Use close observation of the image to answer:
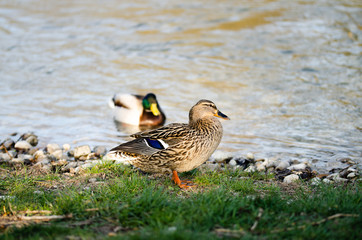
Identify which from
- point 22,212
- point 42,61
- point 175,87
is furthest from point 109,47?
point 22,212

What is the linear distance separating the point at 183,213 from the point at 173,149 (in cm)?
157

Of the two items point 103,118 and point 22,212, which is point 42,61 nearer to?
point 103,118

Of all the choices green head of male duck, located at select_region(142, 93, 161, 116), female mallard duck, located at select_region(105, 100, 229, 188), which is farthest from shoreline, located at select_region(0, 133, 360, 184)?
green head of male duck, located at select_region(142, 93, 161, 116)

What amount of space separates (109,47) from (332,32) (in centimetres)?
676

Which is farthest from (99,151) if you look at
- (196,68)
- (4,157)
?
(196,68)

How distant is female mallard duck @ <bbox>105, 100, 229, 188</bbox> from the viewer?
5.60 metres

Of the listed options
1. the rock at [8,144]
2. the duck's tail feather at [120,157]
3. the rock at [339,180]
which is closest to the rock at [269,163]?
the rock at [339,180]

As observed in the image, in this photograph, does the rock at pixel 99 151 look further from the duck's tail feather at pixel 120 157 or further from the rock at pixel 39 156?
the duck's tail feather at pixel 120 157

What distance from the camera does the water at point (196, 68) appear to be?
28.3 feet

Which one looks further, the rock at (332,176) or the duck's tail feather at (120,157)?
the rock at (332,176)

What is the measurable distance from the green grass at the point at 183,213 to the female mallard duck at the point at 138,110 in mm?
4746

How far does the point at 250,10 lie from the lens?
1725 centimetres

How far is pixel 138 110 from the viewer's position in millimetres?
10281

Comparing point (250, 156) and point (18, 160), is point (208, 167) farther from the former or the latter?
point (18, 160)
